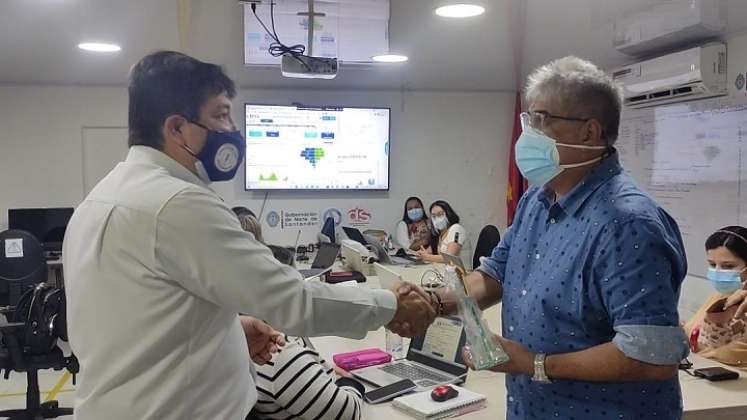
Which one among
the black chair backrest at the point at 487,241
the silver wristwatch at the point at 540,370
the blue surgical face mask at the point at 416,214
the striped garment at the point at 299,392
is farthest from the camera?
the blue surgical face mask at the point at 416,214

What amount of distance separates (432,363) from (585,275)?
1.09 m

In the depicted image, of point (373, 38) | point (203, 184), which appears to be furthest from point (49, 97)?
point (203, 184)

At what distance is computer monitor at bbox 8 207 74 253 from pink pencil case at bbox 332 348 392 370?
4344mm

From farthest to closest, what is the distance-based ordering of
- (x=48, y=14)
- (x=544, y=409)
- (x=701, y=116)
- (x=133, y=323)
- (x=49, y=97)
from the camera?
(x=49, y=97) → (x=48, y=14) → (x=701, y=116) → (x=544, y=409) → (x=133, y=323)

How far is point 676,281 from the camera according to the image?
4.43 feet

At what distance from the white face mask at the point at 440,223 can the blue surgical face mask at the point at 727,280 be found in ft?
10.9

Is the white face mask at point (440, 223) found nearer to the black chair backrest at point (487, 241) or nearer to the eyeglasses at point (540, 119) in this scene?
the black chair backrest at point (487, 241)

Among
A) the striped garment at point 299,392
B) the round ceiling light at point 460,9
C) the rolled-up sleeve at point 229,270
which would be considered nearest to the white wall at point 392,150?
the round ceiling light at point 460,9

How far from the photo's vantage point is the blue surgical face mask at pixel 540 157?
1565 mm

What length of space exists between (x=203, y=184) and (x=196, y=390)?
493 mm

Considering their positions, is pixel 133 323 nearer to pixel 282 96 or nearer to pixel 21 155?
pixel 282 96

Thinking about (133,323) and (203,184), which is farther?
(203,184)

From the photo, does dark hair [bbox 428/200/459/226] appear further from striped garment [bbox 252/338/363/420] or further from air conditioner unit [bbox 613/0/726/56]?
striped garment [bbox 252/338/363/420]

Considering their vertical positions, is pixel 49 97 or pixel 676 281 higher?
pixel 49 97
